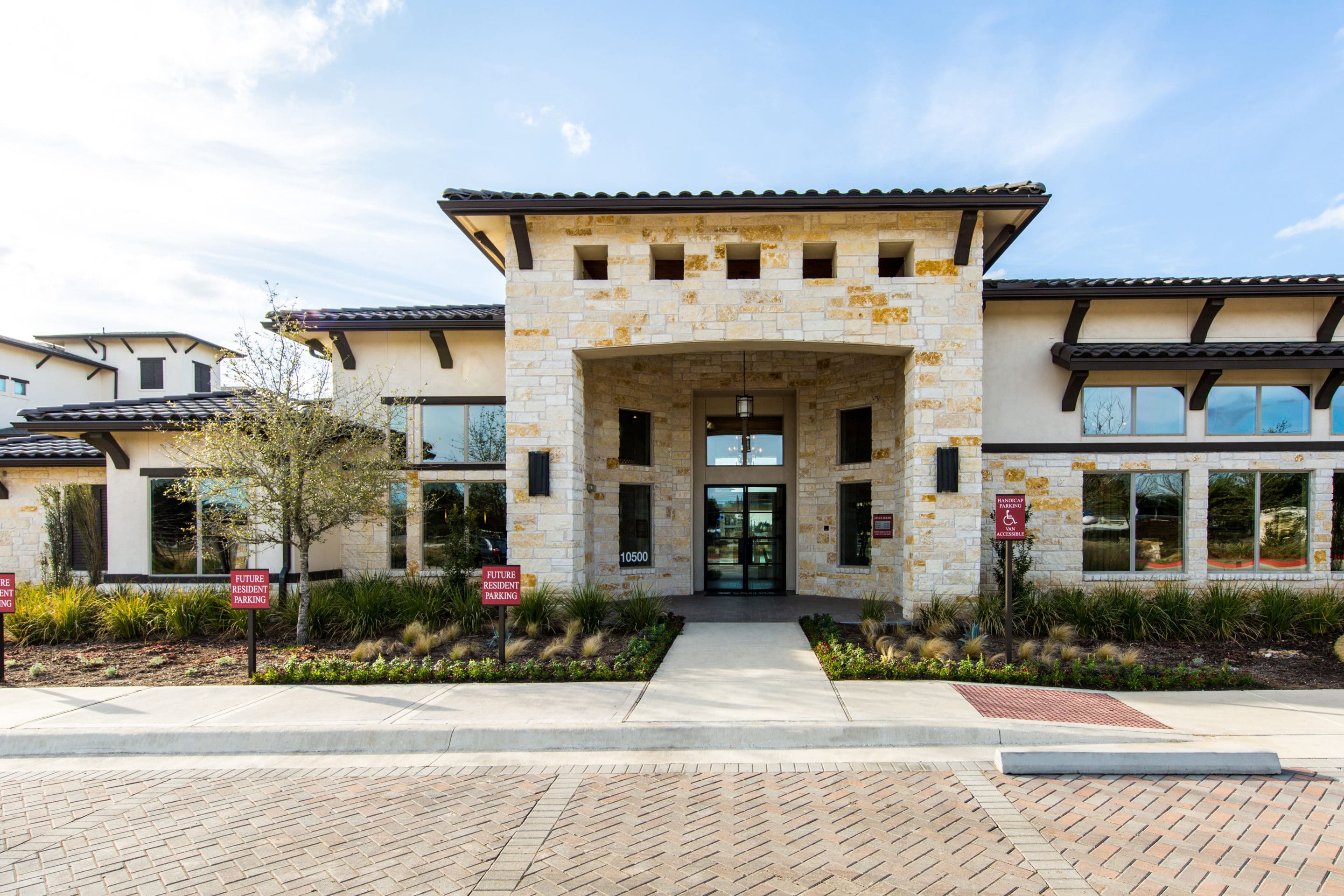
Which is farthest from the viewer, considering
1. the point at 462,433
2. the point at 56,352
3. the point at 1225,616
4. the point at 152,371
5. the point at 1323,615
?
the point at 152,371

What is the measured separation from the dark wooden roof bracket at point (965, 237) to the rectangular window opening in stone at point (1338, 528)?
7.64 metres

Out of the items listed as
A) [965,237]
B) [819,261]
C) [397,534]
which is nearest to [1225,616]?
[965,237]

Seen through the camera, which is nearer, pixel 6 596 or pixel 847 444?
pixel 6 596

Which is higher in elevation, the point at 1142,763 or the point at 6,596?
the point at 6,596

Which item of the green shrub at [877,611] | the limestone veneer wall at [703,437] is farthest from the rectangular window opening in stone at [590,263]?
the green shrub at [877,611]

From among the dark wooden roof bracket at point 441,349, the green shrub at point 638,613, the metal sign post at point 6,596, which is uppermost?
the dark wooden roof bracket at point 441,349

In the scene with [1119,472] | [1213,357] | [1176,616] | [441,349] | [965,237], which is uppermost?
[965,237]

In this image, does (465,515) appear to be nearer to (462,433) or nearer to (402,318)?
(462,433)

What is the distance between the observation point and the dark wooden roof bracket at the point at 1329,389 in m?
11.2

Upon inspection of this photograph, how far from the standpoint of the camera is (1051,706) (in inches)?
265

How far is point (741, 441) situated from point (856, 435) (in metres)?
2.40

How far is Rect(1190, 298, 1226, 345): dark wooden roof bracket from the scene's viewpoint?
11234 mm

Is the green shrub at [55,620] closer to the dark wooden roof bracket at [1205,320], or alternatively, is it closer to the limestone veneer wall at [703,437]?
the limestone veneer wall at [703,437]

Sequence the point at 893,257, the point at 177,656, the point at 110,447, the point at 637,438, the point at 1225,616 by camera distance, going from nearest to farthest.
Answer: the point at 177,656
the point at 1225,616
the point at 893,257
the point at 110,447
the point at 637,438
